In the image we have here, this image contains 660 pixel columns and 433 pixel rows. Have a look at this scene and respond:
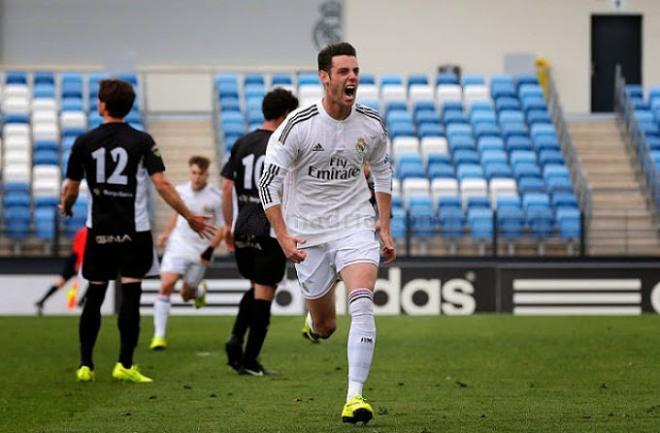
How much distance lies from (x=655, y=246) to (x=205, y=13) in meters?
13.5

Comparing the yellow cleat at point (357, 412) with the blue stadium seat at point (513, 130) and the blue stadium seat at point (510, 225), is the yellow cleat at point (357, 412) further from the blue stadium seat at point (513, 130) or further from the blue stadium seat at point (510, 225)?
the blue stadium seat at point (513, 130)

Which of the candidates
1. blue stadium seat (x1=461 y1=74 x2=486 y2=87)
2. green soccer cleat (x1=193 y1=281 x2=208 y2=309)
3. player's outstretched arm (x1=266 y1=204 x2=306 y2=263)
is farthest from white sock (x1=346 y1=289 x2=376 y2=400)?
blue stadium seat (x1=461 y1=74 x2=486 y2=87)

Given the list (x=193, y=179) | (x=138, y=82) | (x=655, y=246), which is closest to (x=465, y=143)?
(x=655, y=246)

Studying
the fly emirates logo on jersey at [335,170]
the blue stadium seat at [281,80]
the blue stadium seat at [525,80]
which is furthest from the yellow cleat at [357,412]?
the blue stadium seat at [525,80]

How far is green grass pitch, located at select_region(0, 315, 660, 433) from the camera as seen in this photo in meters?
8.45

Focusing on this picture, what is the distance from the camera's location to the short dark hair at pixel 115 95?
1102cm

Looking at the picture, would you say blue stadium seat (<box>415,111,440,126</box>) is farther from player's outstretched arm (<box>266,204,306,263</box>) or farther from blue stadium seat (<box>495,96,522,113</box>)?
player's outstretched arm (<box>266,204,306,263</box>)

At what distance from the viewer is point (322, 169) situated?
8.85 meters

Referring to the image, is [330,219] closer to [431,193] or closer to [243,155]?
[243,155]

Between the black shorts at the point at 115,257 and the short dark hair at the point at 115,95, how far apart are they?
97 cm

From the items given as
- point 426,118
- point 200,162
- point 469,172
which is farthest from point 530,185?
point 200,162

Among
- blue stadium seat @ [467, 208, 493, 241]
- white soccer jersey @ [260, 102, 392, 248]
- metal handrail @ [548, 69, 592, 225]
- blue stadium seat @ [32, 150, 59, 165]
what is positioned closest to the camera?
white soccer jersey @ [260, 102, 392, 248]

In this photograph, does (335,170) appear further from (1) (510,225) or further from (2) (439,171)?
(2) (439,171)

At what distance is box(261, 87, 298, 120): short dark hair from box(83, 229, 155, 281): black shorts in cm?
151
